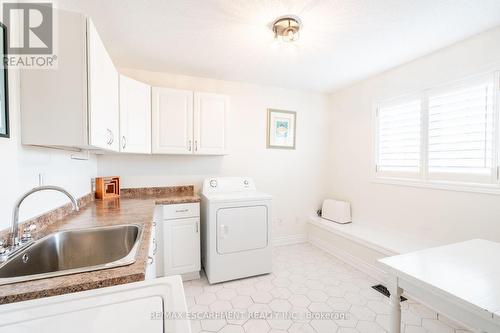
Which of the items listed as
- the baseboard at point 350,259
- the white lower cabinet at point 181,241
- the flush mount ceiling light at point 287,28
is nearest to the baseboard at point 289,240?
the baseboard at point 350,259

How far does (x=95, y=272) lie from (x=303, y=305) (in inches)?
69.0

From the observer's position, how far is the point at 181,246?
7.66ft

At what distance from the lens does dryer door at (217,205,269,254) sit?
7.61 ft

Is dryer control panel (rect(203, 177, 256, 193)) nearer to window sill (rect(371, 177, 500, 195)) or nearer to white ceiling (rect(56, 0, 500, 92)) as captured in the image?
white ceiling (rect(56, 0, 500, 92))

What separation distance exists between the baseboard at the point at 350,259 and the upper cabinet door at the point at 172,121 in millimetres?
2229

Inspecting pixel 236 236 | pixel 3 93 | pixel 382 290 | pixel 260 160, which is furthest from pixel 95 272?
pixel 260 160

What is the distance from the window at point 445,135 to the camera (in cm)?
189

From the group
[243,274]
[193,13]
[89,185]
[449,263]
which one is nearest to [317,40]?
[193,13]

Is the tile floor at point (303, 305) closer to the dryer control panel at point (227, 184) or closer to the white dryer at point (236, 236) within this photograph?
the white dryer at point (236, 236)

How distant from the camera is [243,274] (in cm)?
240

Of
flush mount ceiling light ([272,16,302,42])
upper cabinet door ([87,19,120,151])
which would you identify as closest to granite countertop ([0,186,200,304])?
→ upper cabinet door ([87,19,120,151])

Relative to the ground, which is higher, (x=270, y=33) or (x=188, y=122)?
(x=270, y=33)

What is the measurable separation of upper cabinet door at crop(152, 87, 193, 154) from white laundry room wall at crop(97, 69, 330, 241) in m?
0.34
